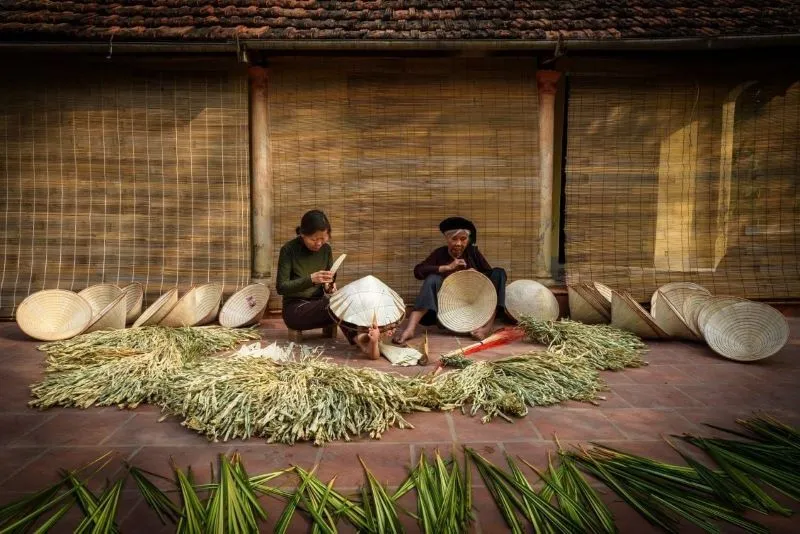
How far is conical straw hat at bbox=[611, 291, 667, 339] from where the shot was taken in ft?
14.3

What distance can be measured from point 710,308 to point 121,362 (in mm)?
4330

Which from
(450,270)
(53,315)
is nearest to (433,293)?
(450,270)

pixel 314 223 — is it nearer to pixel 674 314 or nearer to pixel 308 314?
pixel 308 314

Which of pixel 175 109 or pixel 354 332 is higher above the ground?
pixel 175 109

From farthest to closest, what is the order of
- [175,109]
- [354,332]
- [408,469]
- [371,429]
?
[175,109], [354,332], [371,429], [408,469]

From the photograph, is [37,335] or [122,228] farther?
[122,228]

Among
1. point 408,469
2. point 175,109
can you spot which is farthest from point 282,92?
point 408,469

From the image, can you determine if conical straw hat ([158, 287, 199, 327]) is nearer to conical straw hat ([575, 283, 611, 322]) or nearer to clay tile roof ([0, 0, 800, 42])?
clay tile roof ([0, 0, 800, 42])

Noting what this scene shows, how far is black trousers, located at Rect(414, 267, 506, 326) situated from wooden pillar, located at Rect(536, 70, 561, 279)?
93cm

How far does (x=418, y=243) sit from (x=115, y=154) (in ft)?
10.6

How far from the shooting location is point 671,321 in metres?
4.37

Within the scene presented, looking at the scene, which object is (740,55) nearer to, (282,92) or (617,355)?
(617,355)

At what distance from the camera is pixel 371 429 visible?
255 cm

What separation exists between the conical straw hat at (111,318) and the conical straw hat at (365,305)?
1894 mm
